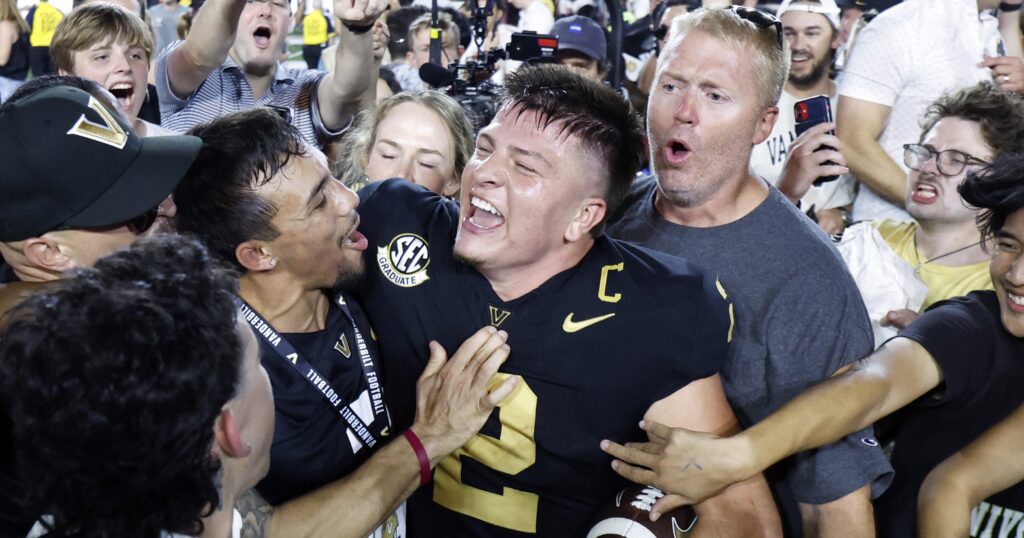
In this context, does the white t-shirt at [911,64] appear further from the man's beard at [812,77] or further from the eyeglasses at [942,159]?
the eyeglasses at [942,159]

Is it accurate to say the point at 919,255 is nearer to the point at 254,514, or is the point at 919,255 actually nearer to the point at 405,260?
the point at 405,260

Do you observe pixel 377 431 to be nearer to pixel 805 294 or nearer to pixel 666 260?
pixel 666 260

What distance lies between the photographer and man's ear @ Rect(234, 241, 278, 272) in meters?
2.58

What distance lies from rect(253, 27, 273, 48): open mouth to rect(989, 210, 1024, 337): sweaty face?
11.7 feet

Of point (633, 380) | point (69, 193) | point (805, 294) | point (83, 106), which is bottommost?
point (633, 380)

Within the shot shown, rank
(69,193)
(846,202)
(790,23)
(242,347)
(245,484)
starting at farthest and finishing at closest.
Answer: (790,23), (846,202), (69,193), (245,484), (242,347)

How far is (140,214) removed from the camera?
2.26 meters

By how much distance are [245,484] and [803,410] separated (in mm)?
1414

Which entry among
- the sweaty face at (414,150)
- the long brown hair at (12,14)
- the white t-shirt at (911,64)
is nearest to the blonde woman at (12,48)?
the long brown hair at (12,14)

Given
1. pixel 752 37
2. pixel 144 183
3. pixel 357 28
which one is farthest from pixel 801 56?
pixel 144 183

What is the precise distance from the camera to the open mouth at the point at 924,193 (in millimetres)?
3592

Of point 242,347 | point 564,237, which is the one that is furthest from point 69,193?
point 564,237

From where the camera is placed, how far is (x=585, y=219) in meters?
2.71

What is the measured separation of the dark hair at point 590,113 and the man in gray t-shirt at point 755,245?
0.18 m
